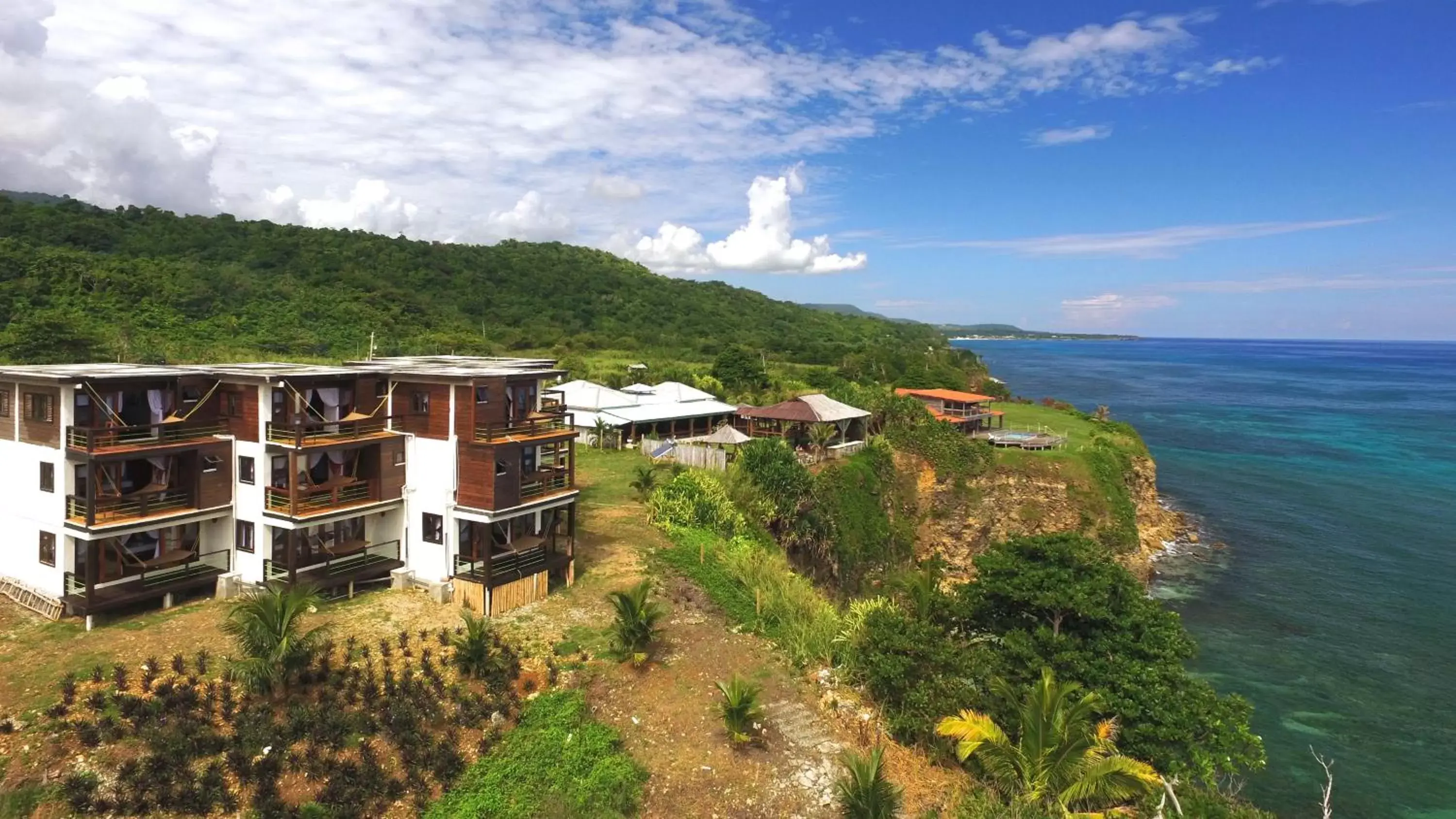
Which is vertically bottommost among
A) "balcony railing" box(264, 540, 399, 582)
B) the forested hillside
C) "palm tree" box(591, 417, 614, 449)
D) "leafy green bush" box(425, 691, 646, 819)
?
"leafy green bush" box(425, 691, 646, 819)

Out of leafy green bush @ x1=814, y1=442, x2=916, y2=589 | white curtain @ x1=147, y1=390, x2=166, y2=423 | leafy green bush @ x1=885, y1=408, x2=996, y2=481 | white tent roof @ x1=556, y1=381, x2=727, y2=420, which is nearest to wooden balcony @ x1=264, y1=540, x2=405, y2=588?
white curtain @ x1=147, y1=390, x2=166, y2=423

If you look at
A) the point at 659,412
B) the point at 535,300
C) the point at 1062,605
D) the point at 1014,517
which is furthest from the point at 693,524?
the point at 535,300

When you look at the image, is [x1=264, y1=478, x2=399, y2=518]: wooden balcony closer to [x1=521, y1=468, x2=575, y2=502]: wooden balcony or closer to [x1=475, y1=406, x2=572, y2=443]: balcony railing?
[x1=475, y1=406, x2=572, y2=443]: balcony railing

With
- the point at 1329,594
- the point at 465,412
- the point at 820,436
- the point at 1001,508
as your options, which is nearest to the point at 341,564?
the point at 465,412

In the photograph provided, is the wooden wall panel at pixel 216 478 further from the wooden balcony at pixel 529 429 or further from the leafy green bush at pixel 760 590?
the leafy green bush at pixel 760 590

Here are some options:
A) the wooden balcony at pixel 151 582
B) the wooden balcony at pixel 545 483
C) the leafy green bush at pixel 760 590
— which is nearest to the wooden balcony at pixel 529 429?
the wooden balcony at pixel 545 483

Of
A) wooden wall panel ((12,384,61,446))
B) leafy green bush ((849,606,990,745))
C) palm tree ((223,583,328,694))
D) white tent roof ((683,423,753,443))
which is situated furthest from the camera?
white tent roof ((683,423,753,443))

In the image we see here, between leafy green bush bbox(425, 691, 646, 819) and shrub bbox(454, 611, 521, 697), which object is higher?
shrub bbox(454, 611, 521, 697)

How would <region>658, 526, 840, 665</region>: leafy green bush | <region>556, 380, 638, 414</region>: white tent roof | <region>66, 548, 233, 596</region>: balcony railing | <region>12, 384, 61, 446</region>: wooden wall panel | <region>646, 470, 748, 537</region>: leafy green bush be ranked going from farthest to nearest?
<region>556, 380, 638, 414</region>: white tent roof, <region>646, 470, 748, 537</region>: leafy green bush, <region>658, 526, 840, 665</region>: leafy green bush, <region>66, 548, 233, 596</region>: balcony railing, <region>12, 384, 61, 446</region>: wooden wall panel
